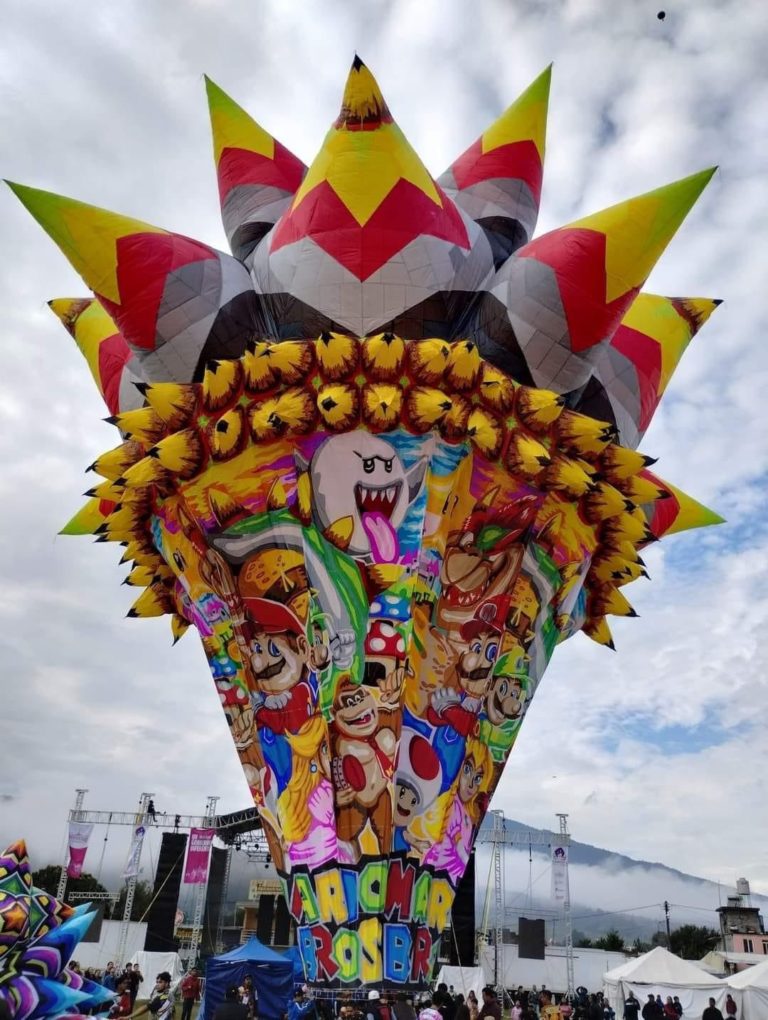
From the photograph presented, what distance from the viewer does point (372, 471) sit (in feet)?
29.7

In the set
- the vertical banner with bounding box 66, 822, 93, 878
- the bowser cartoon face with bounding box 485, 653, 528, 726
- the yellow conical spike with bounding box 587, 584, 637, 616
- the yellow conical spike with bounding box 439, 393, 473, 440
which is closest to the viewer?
the yellow conical spike with bounding box 439, 393, 473, 440

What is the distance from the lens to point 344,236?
9219 mm

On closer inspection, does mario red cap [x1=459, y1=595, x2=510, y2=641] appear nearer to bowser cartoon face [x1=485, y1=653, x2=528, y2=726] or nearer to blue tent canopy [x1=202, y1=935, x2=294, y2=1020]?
bowser cartoon face [x1=485, y1=653, x2=528, y2=726]

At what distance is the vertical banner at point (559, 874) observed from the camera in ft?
82.4

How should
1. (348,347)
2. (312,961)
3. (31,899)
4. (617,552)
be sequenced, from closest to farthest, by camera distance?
(31,899) → (312,961) → (348,347) → (617,552)

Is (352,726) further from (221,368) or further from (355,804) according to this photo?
(221,368)

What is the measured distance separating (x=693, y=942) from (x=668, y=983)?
58.6 metres


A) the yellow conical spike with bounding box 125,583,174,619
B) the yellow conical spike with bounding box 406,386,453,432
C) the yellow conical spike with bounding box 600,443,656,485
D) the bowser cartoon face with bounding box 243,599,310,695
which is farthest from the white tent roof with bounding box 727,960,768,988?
the yellow conical spike with bounding box 406,386,453,432

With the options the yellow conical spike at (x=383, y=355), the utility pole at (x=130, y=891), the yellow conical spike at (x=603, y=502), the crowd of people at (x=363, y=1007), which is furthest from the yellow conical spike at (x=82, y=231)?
the utility pole at (x=130, y=891)

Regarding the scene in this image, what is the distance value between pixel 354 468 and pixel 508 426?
Result: 1594mm

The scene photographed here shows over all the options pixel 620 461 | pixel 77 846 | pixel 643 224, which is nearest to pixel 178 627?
pixel 620 461

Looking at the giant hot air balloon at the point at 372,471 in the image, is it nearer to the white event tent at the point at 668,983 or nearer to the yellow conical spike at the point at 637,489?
the yellow conical spike at the point at 637,489

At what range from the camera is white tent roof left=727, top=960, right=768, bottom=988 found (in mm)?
16172

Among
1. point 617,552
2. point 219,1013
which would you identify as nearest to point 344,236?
point 617,552
